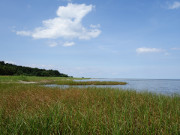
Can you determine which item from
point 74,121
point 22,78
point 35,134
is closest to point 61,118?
point 74,121

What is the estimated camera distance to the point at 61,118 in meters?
3.52

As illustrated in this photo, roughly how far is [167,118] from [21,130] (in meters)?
3.95

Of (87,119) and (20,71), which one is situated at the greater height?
(20,71)

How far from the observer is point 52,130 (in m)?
3.00

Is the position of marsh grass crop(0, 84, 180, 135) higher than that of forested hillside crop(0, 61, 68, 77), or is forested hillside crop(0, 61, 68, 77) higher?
forested hillside crop(0, 61, 68, 77)

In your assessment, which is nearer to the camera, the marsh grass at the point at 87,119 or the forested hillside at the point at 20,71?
the marsh grass at the point at 87,119

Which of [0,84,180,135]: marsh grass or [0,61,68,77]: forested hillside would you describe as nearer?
[0,84,180,135]: marsh grass

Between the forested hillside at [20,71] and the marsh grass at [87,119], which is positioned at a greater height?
the forested hillside at [20,71]

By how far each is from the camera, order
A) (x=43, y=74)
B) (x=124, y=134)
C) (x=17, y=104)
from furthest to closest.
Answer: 1. (x=43, y=74)
2. (x=17, y=104)
3. (x=124, y=134)

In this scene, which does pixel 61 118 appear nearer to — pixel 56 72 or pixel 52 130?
pixel 52 130

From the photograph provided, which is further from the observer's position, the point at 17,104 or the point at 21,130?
the point at 17,104

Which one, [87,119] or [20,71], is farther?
[20,71]

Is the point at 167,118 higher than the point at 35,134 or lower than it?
higher

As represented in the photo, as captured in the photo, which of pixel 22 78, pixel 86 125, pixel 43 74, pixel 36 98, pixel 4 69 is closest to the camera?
pixel 86 125
